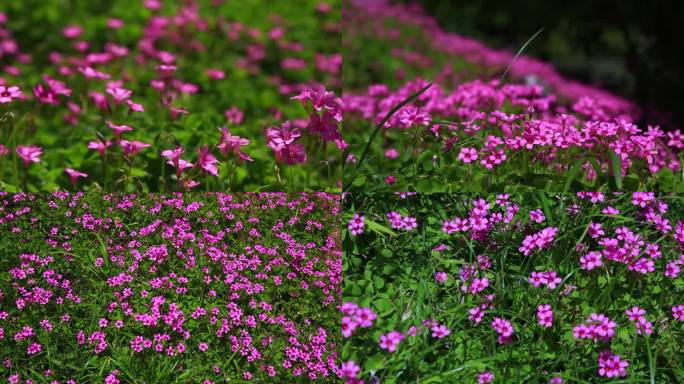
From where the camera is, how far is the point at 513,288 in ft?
8.43

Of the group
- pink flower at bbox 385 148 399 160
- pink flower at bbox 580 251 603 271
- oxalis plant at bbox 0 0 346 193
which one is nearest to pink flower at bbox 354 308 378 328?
oxalis plant at bbox 0 0 346 193

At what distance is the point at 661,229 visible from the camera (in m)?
2.75

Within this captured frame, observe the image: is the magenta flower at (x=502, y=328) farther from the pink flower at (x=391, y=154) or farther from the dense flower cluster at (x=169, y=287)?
the pink flower at (x=391, y=154)

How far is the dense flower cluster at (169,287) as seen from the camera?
8.02 ft

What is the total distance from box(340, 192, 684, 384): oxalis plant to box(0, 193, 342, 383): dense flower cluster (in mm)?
179

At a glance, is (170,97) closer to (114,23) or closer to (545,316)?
(545,316)

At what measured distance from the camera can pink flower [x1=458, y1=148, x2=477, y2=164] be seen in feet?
9.42

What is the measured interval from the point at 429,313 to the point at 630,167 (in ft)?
3.98

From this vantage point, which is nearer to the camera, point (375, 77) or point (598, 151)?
point (598, 151)

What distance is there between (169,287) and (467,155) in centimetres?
127

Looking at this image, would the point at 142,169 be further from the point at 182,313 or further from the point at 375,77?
the point at 375,77

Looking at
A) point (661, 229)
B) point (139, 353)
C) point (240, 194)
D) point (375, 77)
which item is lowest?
point (375, 77)

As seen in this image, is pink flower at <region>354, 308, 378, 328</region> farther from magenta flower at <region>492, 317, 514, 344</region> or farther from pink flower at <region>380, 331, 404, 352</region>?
magenta flower at <region>492, 317, 514, 344</region>

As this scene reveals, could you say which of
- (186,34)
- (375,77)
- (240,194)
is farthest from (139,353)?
(375,77)
